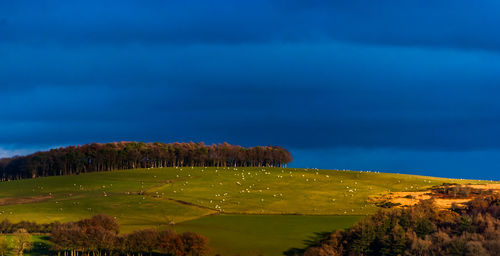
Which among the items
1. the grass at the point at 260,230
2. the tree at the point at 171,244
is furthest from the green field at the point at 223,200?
the tree at the point at 171,244

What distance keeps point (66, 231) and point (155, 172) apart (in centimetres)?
6928

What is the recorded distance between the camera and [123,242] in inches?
3359

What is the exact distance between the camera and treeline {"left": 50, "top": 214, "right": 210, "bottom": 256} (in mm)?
82938

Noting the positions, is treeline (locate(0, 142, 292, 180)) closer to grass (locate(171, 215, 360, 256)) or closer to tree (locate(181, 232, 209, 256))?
grass (locate(171, 215, 360, 256))

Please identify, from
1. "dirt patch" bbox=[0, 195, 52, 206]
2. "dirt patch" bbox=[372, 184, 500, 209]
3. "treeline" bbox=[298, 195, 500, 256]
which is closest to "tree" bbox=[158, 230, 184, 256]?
"treeline" bbox=[298, 195, 500, 256]

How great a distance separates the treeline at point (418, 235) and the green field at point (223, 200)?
687 centimetres

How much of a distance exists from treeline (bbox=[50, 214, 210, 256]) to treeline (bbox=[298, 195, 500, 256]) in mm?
15535

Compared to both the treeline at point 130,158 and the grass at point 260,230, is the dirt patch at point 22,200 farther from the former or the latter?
the treeline at point 130,158

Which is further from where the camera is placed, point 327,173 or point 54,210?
point 327,173

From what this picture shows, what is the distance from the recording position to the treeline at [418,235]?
261 feet

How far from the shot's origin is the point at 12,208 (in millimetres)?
114562

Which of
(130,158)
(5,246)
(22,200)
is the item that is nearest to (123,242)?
(5,246)

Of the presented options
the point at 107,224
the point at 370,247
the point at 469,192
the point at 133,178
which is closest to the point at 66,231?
the point at 107,224

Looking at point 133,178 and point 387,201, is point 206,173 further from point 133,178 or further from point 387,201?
point 387,201
